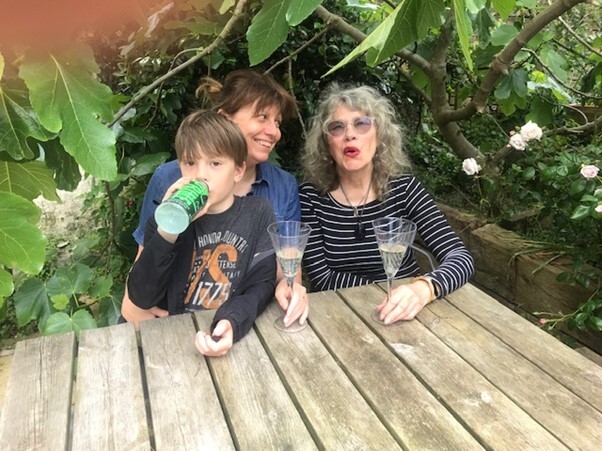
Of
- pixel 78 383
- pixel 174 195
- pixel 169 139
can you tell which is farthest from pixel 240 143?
pixel 169 139

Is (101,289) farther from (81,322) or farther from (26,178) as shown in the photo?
(26,178)

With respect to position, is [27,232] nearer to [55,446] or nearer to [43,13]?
[55,446]

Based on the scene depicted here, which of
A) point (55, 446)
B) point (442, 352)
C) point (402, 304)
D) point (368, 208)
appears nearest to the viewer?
point (55, 446)

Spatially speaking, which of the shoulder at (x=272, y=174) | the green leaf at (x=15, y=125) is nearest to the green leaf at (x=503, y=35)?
the shoulder at (x=272, y=174)

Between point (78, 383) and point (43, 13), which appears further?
point (78, 383)

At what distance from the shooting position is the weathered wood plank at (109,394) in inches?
36.9

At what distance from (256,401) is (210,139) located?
78 cm

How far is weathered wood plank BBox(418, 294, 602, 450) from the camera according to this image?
0.95 m

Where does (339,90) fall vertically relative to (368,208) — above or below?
above

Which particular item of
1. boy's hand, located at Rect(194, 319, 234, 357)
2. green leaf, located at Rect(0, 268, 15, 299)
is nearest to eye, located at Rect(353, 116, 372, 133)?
boy's hand, located at Rect(194, 319, 234, 357)

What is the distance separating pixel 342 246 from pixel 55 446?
1.28 m

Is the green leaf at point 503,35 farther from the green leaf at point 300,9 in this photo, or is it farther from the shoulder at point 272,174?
the green leaf at point 300,9

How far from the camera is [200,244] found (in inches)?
61.3

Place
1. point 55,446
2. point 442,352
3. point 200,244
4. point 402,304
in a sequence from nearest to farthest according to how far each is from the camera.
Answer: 1. point 55,446
2. point 442,352
3. point 402,304
4. point 200,244
